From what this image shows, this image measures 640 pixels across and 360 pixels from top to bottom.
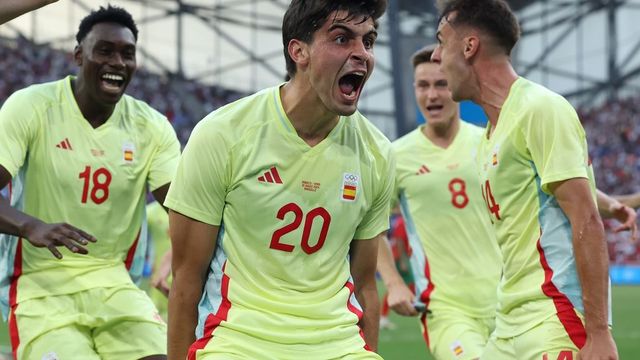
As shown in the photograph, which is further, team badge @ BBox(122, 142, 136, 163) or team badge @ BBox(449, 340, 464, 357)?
team badge @ BBox(449, 340, 464, 357)

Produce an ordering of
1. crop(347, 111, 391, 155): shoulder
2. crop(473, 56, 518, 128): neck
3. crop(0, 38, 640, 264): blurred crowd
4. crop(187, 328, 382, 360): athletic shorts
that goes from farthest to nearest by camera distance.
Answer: crop(0, 38, 640, 264): blurred crowd, crop(473, 56, 518, 128): neck, crop(347, 111, 391, 155): shoulder, crop(187, 328, 382, 360): athletic shorts

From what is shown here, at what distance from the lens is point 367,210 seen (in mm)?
4324

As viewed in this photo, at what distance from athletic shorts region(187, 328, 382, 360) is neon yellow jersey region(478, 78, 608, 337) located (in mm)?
1016

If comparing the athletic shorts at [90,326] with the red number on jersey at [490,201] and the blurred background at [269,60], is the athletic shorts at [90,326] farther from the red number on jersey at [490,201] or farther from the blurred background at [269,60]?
the blurred background at [269,60]

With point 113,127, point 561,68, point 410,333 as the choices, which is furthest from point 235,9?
point 113,127

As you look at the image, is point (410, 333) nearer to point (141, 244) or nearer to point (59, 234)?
point (141, 244)

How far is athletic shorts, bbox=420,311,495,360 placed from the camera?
21.9 feet

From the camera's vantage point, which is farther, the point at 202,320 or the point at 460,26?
the point at 460,26

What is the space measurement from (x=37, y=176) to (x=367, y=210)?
7.15 feet

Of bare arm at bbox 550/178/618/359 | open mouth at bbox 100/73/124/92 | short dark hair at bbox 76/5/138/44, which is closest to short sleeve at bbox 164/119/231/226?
bare arm at bbox 550/178/618/359

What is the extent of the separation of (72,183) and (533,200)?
2502mm

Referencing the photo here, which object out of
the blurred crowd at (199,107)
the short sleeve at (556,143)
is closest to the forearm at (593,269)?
the short sleeve at (556,143)

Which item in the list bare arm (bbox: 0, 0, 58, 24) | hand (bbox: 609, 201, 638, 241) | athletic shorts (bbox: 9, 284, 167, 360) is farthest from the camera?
hand (bbox: 609, 201, 638, 241)

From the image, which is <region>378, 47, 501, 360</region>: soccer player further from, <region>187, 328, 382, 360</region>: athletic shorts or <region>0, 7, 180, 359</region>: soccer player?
<region>187, 328, 382, 360</region>: athletic shorts
